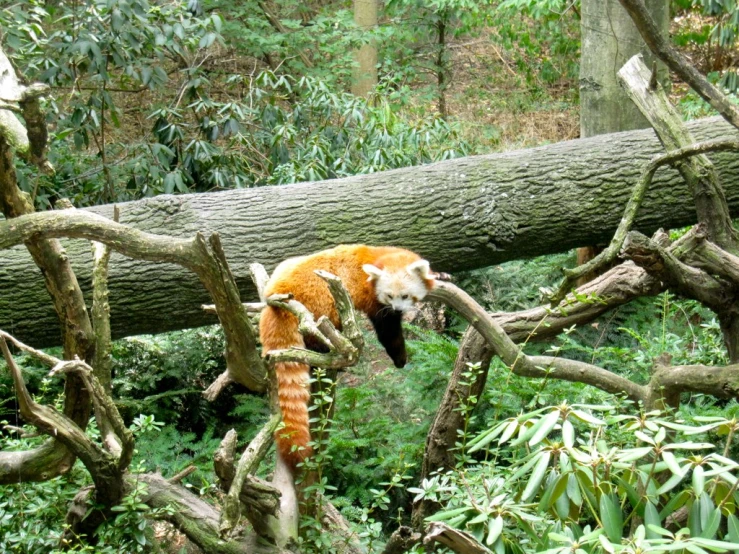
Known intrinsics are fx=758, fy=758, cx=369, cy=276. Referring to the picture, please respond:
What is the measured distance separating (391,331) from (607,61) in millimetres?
2881

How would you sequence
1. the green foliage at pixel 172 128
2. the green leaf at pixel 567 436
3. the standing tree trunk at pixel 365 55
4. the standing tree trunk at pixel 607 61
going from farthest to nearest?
1. the standing tree trunk at pixel 365 55
2. the green foliage at pixel 172 128
3. the standing tree trunk at pixel 607 61
4. the green leaf at pixel 567 436

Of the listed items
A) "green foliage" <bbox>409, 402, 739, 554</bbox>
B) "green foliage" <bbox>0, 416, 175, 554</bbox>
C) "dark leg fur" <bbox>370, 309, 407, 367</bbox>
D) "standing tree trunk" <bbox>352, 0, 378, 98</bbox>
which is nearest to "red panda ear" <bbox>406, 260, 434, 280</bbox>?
"dark leg fur" <bbox>370, 309, 407, 367</bbox>

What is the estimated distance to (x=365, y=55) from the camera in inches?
393

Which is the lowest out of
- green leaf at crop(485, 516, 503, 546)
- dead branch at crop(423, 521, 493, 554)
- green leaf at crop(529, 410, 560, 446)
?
dead branch at crop(423, 521, 493, 554)

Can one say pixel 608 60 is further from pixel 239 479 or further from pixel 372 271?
pixel 239 479

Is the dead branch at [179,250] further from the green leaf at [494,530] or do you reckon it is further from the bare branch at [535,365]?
the green leaf at [494,530]

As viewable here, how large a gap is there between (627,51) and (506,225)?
188cm

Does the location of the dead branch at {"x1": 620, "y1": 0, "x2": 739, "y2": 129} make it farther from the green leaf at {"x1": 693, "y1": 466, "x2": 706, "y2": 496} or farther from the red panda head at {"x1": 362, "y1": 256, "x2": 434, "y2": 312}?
the green leaf at {"x1": 693, "y1": 466, "x2": 706, "y2": 496}

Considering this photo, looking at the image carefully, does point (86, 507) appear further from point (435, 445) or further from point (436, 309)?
point (436, 309)

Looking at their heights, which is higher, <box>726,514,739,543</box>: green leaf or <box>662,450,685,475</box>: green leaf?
<box>662,450,685,475</box>: green leaf

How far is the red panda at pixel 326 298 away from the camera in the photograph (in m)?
2.73

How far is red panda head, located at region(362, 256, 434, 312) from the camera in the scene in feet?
11.6

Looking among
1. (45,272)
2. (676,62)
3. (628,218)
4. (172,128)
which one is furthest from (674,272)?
(172,128)

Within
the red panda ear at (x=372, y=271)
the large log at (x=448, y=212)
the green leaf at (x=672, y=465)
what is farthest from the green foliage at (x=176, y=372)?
the green leaf at (x=672, y=465)
